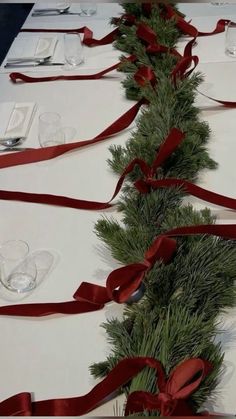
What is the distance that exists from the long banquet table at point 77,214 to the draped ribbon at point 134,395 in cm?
2

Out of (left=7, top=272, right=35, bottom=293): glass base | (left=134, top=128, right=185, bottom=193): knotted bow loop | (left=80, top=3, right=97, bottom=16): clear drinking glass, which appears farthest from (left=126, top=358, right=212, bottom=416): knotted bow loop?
(left=80, top=3, right=97, bottom=16): clear drinking glass

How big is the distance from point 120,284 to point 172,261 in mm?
73

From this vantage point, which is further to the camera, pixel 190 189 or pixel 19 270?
pixel 190 189

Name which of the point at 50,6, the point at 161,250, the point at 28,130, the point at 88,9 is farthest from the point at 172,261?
the point at 50,6

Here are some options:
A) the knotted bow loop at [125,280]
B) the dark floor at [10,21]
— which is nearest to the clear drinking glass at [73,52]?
the knotted bow loop at [125,280]

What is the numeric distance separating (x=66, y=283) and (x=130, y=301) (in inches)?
4.3

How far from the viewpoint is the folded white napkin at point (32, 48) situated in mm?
1542

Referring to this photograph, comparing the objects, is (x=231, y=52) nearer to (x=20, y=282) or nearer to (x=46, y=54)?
(x=46, y=54)

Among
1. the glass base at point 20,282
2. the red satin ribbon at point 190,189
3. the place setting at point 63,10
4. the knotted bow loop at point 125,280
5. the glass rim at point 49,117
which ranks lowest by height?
the glass base at point 20,282

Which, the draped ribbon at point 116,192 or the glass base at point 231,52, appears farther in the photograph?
the glass base at point 231,52

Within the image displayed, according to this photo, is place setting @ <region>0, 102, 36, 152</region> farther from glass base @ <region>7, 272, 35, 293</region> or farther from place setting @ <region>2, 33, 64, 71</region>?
glass base @ <region>7, 272, 35, 293</region>

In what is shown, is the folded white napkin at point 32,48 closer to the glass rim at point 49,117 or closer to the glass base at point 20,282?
the glass rim at point 49,117

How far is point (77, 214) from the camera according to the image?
38.0 inches

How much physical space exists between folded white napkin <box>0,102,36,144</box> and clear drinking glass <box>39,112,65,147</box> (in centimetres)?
4
